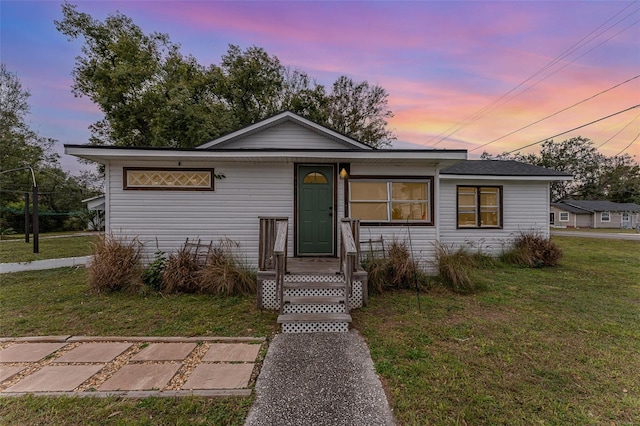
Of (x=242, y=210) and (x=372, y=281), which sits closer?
(x=372, y=281)

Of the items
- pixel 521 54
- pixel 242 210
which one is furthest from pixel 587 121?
pixel 242 210

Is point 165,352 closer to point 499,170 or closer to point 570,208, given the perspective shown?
point 499,170

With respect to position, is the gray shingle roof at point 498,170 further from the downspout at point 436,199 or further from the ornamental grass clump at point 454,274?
the ornamental grass clump at point 454,274

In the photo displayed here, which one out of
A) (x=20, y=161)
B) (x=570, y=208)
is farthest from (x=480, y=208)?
(x=570, y=208)

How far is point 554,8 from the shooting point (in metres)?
8.47

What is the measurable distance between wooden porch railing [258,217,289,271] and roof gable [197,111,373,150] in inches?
148

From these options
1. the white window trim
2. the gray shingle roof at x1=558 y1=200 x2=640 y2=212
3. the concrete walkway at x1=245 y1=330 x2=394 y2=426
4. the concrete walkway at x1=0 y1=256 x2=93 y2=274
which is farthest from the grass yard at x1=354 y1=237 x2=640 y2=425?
the gray shingle roof at x1=558 y1=200 x2=640 y2=212

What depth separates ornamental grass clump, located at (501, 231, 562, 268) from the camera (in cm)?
820

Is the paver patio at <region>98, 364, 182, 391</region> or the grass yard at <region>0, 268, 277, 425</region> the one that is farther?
the paver patio at <region>98, 364, 182, 391</region>

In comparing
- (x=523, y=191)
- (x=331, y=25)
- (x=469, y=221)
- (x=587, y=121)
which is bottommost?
(x=469, y=221)

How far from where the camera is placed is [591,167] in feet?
144

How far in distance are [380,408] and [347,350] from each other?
Answer: 39.5 inches

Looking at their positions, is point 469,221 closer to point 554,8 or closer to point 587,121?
point 554,8

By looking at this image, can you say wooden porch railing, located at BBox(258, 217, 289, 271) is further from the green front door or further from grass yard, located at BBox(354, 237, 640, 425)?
grass yard, located at BBox(354, 237, 640, 425)
